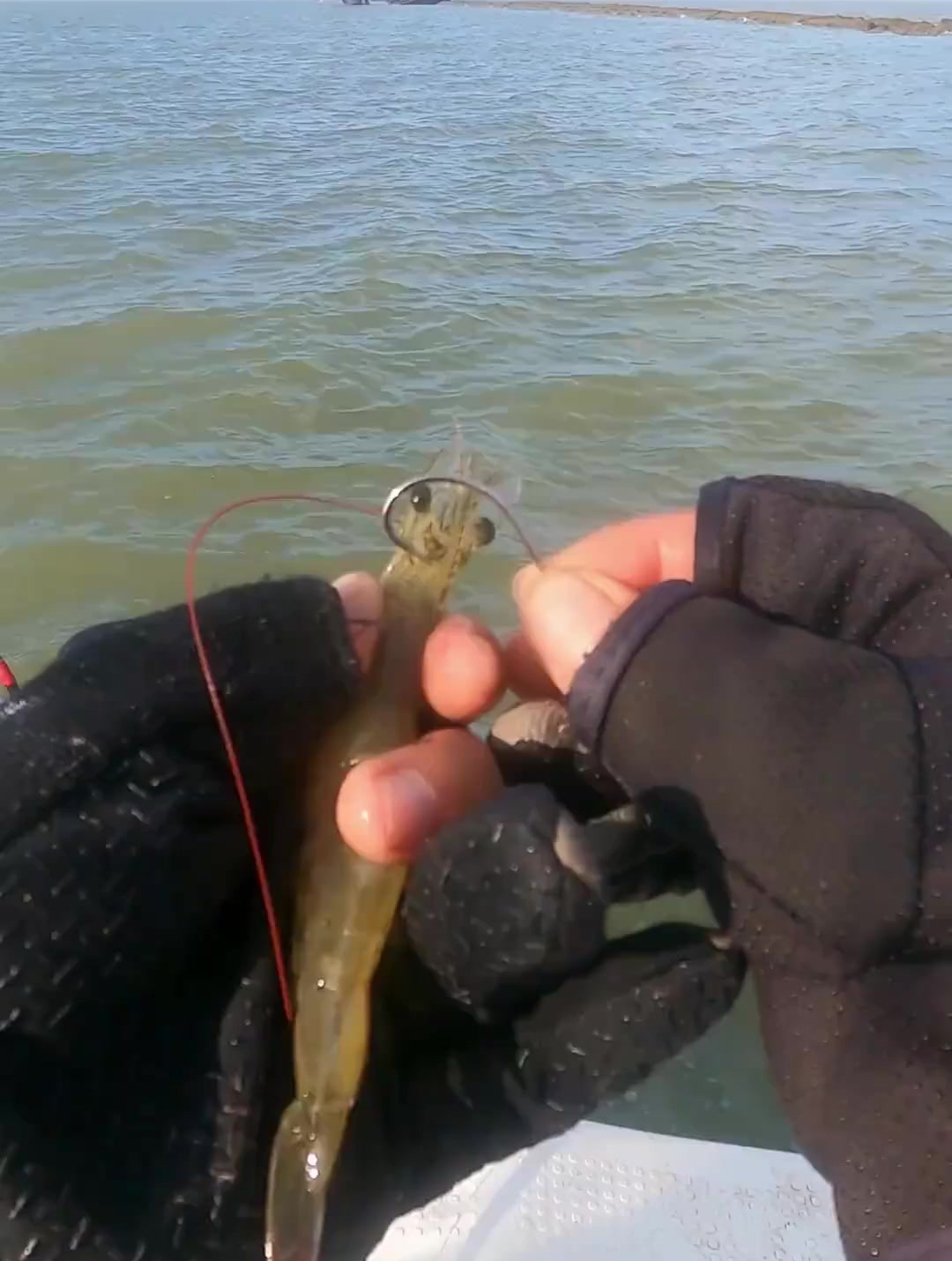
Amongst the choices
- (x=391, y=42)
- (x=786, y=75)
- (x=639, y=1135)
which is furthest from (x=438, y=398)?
(x=391, y=42)

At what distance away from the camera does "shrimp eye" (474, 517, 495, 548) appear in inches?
91.1

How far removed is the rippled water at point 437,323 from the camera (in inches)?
252

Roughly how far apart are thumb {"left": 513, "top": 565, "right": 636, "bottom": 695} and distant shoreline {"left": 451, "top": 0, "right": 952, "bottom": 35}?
4409cm

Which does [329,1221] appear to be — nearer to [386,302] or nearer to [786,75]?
[386,302]

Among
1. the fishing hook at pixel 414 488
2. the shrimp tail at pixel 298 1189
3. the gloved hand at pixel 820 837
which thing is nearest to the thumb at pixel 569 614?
the gloved hand at pixel 820 837

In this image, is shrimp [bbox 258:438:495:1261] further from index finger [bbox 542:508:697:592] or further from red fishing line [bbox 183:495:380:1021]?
index finger [bbox 542:508:697:592]

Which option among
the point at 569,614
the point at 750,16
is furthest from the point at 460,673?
the point at 750,16

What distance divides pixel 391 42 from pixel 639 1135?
35.8 metres

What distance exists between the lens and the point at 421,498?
7.45 feet

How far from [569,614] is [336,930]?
63cm

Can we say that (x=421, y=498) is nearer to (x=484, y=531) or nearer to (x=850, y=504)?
(x=484, y=531)

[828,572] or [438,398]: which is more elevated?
[828,572]

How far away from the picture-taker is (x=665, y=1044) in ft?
5.65

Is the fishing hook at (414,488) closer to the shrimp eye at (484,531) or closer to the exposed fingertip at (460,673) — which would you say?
the shrimp eye at (484,531)
